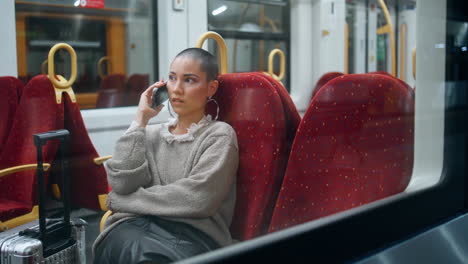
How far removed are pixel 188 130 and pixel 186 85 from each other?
14cm

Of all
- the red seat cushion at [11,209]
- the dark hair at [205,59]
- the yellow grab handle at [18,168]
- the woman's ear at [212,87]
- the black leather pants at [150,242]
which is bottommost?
the red seat cushion at [11,209]

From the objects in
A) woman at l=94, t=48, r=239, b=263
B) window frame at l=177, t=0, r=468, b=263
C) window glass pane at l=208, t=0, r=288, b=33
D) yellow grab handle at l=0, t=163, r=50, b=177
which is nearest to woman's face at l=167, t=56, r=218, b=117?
woman at l=94, t=48, r=239, b=263

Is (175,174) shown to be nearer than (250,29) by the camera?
Yes

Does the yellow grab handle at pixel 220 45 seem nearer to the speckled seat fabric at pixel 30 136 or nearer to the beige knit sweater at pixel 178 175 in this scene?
the beige knit sweater at pixel 178 175

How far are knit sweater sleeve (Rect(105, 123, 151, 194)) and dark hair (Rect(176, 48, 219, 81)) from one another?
11.2 inches

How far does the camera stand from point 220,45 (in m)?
1.88

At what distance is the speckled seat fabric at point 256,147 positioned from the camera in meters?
1.53

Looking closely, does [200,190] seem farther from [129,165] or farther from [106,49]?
[106,49]

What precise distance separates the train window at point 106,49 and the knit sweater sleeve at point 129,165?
0.94m

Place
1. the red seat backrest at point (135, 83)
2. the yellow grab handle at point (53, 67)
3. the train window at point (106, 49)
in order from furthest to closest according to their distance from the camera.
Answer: the red seat backrest at point (135, 83) < the train window at point (106, 49) < the yellow grab handle at point (53, 67)

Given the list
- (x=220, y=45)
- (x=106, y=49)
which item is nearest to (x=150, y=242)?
(x=220, y=45)

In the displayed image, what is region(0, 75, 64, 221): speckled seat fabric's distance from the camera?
2318 millimetres

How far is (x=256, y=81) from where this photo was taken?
1.60 m

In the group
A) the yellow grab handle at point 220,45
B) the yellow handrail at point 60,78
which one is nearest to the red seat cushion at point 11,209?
the yellow handrail at point 60,78
